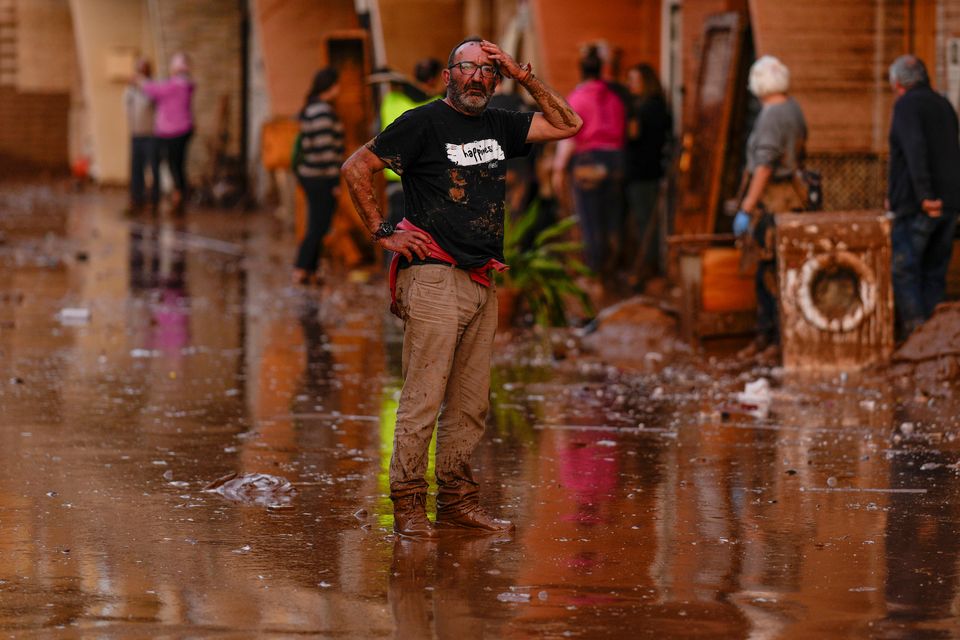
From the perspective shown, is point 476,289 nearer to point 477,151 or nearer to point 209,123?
point 477,151

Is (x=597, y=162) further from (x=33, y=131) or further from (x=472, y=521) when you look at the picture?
(x=33, y=131)

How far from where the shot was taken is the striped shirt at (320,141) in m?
17.0

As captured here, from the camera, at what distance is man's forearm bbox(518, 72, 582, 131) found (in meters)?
7.23

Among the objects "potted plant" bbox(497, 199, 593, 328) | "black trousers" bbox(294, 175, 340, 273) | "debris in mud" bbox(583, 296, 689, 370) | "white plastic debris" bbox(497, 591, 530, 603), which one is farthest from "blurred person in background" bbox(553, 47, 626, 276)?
"white plastic debris" bbox(497, 591, 530, 603)

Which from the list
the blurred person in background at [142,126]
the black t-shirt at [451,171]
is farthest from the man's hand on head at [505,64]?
the blurred person in background at [142,126]

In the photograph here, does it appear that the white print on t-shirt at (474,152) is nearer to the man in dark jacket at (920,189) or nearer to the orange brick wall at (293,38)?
the man in dark jacket at (920,189)

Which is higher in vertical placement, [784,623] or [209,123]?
[209,123]

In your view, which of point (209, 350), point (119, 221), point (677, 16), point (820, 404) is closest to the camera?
point (820, 404)

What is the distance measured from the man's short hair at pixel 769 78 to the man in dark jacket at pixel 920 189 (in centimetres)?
77

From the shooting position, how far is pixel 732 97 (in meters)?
14.7

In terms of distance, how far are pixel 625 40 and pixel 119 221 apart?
34.0ft

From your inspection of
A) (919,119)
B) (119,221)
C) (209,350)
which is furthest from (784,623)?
(119,221)

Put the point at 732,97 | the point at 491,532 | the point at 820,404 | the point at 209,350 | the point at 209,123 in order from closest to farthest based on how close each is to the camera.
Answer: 1. the point at 491,532
2. the point at 820,404
3. the point at 209,350
4. the point at 732,97
5. the point at 209,123

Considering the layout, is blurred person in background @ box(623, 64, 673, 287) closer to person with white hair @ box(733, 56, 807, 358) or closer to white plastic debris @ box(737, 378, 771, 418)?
person with white hair @ box(733, 56, 807, 358)
